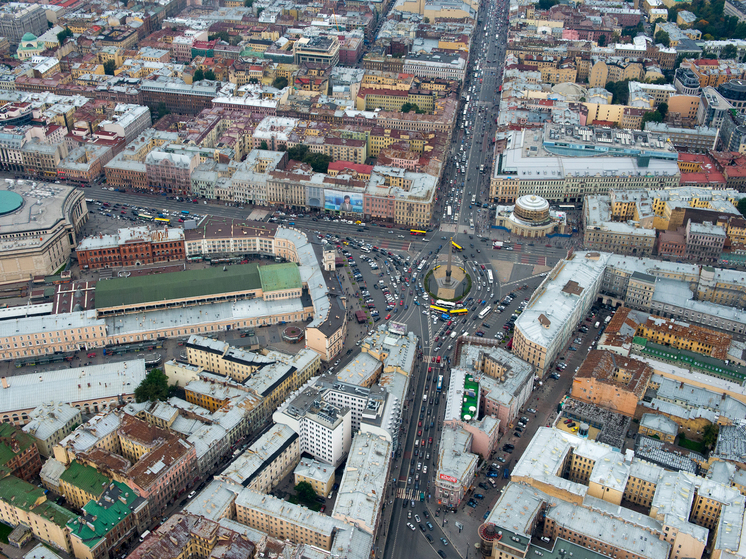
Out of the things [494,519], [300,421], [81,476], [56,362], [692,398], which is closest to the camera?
[494,519]

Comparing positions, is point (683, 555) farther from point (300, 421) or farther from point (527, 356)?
point (300, 421)

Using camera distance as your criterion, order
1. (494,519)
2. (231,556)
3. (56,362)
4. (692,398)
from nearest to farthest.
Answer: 1. (231,556)
2. (494,519)
3. (692,398)
4. (56,362)

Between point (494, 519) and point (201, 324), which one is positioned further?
point (201, 324)

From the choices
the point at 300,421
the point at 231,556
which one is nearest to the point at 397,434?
the point at 300,421

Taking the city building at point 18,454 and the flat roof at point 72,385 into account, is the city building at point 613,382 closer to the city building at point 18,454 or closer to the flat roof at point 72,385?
the flat roof at point 72,385

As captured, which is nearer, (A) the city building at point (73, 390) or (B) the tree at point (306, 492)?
(B) the tree at point (306, 492)

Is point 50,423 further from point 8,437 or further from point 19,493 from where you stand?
point 19,493

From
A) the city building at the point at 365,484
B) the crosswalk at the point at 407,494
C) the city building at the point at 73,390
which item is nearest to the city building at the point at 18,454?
the city building at the point at 73,390
